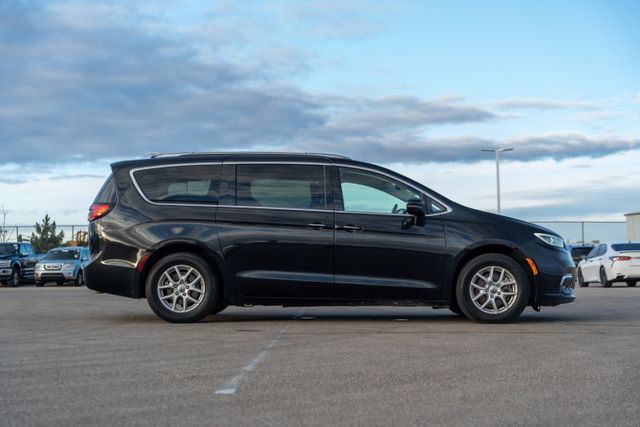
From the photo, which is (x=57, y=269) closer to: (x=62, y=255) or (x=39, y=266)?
(x=39, y=266)

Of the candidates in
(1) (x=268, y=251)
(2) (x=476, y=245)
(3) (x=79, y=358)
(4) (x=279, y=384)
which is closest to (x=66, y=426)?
(4) (x=279, y=384)

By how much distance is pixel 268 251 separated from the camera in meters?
10.8

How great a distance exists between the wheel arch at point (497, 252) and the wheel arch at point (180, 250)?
8.70 ft

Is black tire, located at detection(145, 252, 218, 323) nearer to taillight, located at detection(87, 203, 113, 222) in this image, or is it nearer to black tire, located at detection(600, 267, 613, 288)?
taillight, located at detection(87, 203, 113, 222)

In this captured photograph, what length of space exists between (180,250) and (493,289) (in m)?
3.61

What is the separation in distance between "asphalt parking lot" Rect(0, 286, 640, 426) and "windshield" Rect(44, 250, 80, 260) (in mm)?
23120

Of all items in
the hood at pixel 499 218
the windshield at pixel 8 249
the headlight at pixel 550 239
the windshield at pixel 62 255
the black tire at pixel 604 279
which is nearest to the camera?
the hood at pixel 499 218

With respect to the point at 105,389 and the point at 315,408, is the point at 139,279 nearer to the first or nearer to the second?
the point at 105,389

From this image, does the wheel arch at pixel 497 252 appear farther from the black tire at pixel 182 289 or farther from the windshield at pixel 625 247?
the windshield at pixel 625 247

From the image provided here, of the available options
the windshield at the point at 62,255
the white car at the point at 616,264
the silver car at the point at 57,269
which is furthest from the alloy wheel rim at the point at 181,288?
the windshield at the point at 62,255

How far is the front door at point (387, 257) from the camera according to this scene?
35.3 ft

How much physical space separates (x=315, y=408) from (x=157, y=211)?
588cm

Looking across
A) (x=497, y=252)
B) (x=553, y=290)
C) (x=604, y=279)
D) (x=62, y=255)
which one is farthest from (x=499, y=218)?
(x=62, y=255)

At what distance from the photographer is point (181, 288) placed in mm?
10930
